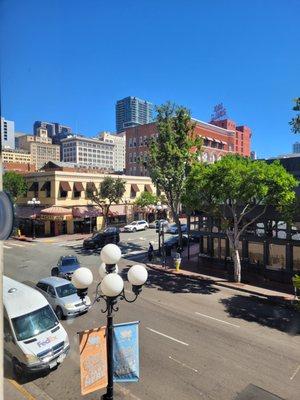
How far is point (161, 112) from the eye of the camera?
3206 centimetres

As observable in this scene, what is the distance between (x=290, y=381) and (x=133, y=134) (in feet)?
252

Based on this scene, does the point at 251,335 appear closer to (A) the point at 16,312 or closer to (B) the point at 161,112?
(A) the point at 16,312

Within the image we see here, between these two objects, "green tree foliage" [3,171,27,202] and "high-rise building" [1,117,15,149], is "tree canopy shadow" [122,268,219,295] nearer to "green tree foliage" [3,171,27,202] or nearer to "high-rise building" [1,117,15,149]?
"high-rise building" [1,117,15,149]

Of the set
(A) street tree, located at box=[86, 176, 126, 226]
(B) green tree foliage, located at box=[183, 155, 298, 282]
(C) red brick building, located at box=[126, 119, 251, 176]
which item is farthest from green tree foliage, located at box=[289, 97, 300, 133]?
(C) red brick building, located at box=[126, 119, 251, 176]

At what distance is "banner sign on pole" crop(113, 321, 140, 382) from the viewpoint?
727 cm

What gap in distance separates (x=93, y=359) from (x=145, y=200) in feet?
152

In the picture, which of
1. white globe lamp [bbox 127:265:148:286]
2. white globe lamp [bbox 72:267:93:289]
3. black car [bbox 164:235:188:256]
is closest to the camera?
white globe lamp [bbox 72:267:93:289]

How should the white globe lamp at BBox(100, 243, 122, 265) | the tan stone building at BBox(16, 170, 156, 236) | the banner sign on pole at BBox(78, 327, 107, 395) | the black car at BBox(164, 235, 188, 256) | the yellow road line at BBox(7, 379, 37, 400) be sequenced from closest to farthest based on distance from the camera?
the banner sign on pole at BBox(78, 327, 107, 395) → the white globe lamp at BBox(100, 243, 122, 265) → the yellow road line at BBox(7, 379, 37, 400) → the black car at BBox(164, 235, 188, 256) → the tan stone building at BBox(16, 170, 156, 236)

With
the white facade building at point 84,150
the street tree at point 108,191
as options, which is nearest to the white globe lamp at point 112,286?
the street tree at point 108,191

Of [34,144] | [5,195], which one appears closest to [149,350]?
[5,195]

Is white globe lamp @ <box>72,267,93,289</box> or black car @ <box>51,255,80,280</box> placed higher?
white globe lamp @ <box>72,267,93,289</box>

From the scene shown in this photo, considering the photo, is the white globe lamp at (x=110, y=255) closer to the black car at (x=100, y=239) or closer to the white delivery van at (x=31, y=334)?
the white delivery van at (x=31, y=334)

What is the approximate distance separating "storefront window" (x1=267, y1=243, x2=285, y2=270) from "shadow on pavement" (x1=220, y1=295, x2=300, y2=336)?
4.10 metres

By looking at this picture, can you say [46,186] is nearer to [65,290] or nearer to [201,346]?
[65,290]
